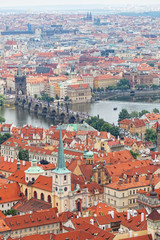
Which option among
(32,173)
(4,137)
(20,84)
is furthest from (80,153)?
(20,84)

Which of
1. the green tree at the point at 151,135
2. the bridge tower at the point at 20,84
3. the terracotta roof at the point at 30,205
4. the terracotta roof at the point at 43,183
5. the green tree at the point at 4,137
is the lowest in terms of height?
the bridge tower at the point at 20,84

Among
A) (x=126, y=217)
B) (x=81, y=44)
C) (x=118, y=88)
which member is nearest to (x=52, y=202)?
(x=126, y=217)

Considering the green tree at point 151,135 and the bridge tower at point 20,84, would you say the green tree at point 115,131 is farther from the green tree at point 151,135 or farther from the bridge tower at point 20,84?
the bridge tower at point 20,84

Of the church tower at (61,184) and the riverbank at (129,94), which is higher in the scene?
the church tower at (61,184)

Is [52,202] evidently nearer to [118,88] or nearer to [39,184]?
[39,184]

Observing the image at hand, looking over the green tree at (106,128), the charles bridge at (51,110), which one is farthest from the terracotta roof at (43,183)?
the charles bridge at (51,110)

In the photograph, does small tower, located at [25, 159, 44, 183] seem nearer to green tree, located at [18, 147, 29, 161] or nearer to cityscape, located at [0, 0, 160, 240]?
cityscape, located at [0, 0, 160, 240]
